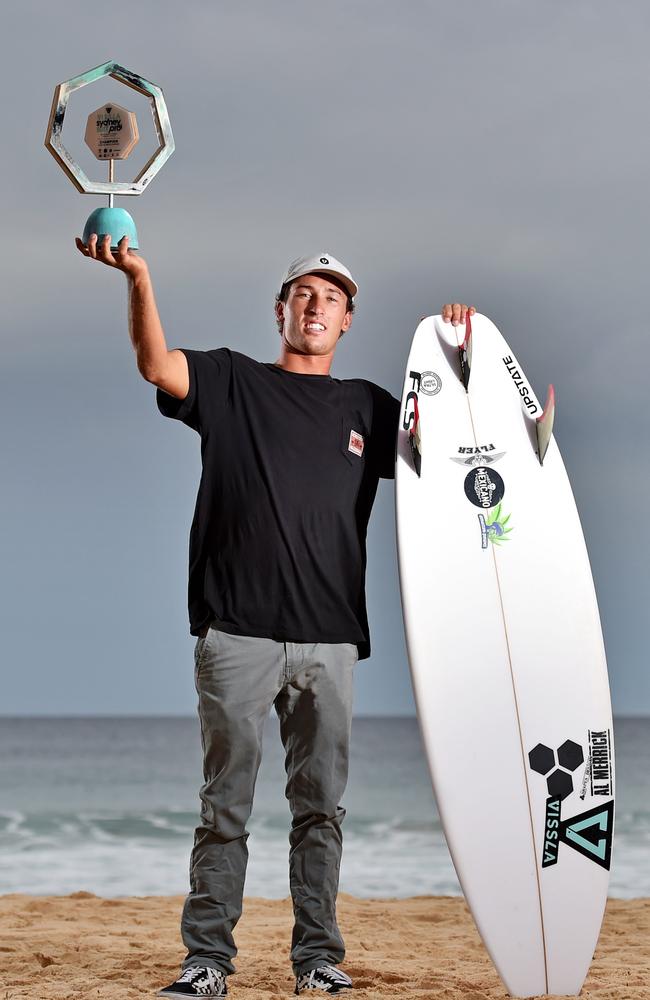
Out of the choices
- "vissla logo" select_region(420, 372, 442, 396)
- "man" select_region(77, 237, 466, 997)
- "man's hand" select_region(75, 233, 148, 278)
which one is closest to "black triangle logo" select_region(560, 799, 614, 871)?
"man" select_region(77, 237, 466, 997)

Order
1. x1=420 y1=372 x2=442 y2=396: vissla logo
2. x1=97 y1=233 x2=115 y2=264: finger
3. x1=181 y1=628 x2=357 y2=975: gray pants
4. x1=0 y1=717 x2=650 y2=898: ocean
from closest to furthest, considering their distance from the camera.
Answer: x1=97 y1=233 x2=115 y2=264: finger, x1=181 y1=628 x2=357 y2=975: gray pants, x1=420 y1=372 x2=442 y2=396: vissla logo, x1=0 y1=717 x2=650 y2=898: ocean

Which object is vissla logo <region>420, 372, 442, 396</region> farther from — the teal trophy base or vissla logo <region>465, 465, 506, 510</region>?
the teal trophy base

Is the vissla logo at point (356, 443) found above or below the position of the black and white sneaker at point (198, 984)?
above

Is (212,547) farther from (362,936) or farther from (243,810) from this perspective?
(362,936)

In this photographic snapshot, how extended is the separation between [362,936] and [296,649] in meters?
1.67

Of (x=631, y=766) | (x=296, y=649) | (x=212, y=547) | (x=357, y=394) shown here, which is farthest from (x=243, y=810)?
(x=631, y=766)

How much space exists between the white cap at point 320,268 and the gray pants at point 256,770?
95 centimetres

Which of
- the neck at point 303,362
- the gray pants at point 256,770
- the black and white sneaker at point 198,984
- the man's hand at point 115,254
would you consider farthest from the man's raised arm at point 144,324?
the black and white sneaker at point 198,984

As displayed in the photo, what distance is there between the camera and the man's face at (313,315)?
2705mm

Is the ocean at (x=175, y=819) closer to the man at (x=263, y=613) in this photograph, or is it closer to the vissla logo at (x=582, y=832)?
the vissla logo at (x=582, y=832)

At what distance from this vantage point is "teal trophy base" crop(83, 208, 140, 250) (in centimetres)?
231

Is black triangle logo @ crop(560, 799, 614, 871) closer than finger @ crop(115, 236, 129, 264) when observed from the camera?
No

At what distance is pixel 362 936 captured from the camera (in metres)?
3.66

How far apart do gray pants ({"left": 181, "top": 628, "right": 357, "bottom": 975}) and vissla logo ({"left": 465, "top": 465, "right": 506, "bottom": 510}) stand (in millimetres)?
634
